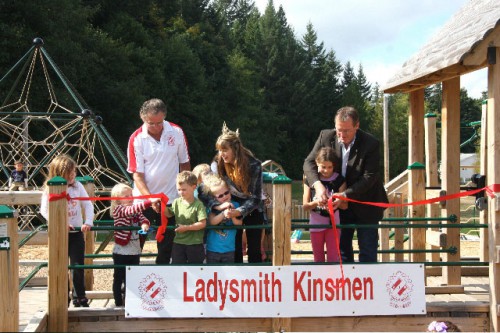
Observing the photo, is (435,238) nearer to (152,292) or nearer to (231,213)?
(231,213)

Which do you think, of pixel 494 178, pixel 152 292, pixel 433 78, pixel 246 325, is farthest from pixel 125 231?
pixel 433 78

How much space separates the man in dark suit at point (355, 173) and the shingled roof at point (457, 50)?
3.62 feet

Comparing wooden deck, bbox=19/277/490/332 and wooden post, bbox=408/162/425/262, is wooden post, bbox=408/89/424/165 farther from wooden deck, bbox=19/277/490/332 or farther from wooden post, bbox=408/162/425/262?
wooden deck, bbox=19/277/490/332

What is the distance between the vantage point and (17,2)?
31266mm

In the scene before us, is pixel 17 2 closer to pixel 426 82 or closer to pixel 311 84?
pixel 426 82

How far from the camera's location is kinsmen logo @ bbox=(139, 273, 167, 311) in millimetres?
6375

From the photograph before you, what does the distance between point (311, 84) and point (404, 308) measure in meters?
69.0

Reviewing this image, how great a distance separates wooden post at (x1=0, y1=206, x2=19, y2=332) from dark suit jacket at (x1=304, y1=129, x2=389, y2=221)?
269 cm

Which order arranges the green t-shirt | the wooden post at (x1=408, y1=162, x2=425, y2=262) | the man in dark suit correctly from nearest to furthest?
the green t-shirt → the man in dark suit → the wooden post at (x1=408, y1=162, x2=425, y2=262)

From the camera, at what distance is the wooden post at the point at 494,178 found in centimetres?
675

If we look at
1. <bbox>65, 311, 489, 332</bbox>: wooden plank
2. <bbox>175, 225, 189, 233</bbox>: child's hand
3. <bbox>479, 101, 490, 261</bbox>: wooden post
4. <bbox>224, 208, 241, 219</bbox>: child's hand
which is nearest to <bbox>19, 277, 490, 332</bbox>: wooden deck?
<bbox>65, 311, 489, 332</bbox>: wooden plank

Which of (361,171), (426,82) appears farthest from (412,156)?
(361,171)

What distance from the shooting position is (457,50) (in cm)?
682

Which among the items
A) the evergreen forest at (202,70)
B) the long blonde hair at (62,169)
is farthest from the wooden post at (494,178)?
the evergreen forest at (202,70)
